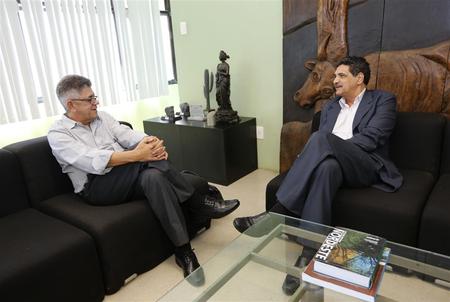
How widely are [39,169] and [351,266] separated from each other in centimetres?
164

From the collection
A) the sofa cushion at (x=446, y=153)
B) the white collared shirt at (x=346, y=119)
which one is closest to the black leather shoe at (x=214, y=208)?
the white collared shirt at (x=346, y=119)

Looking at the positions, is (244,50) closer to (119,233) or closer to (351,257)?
(119,233)

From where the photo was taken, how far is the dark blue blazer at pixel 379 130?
5.70 feet

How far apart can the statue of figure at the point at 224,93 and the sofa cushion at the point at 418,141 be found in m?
1.30

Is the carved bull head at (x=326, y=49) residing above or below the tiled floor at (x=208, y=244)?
above

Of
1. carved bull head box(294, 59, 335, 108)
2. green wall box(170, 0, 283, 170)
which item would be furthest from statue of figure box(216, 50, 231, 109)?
carved bull head box(294, 59, 335, 108)

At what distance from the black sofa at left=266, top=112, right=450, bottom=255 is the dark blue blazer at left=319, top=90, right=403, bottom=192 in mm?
77

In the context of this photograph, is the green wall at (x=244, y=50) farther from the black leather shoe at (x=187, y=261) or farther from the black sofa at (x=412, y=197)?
the black leather shoe at (x=187, y=261)

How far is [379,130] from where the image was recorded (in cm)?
181

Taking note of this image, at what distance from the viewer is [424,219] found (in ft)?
4.79

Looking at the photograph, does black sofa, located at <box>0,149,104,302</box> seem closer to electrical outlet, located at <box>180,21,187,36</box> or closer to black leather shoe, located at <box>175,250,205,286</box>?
black leather shoe, located at <box>175,250,205,286</box>

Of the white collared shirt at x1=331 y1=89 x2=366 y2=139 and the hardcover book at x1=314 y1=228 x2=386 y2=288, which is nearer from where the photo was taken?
the hardcover book at x1=314 y1=228 x2=386 y2=288

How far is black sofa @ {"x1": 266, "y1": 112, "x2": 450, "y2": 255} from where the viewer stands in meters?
1.47

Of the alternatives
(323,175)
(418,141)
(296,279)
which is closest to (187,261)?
(296,279)
